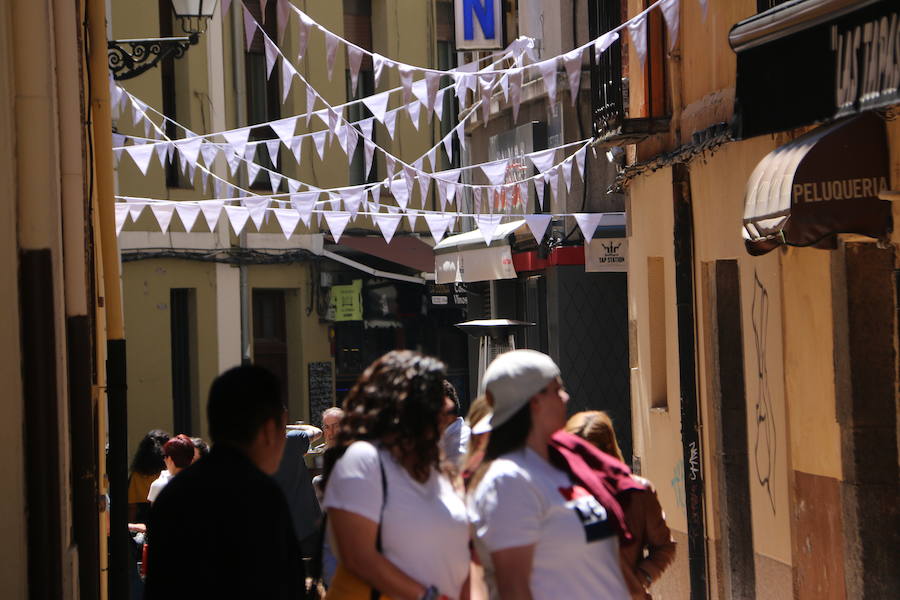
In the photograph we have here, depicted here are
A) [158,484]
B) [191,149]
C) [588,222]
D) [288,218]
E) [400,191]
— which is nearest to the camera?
[158,484]

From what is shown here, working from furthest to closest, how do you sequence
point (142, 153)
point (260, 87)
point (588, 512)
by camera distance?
point (260, 87)
point (142, 153)
point (588, 512)

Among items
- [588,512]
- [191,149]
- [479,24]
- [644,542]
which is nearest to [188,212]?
[191,149]

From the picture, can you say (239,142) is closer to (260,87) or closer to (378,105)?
(378,105)

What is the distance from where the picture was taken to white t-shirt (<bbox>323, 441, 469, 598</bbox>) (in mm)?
4199

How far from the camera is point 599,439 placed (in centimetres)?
573

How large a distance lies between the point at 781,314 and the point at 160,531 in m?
6.43

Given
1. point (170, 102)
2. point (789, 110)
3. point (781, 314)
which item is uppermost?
point (170, 102)

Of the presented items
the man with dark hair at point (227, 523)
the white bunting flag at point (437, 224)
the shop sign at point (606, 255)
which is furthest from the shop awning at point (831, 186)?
the shop sign at point (606, 255)

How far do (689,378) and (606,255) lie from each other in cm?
688

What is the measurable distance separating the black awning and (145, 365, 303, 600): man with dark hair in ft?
13.5

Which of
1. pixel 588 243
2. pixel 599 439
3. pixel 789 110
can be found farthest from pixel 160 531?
pixel 588 243

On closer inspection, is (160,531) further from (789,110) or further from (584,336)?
(584,336)

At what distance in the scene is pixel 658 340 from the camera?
12781mm

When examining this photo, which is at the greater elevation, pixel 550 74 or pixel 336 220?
pixel 550 74
